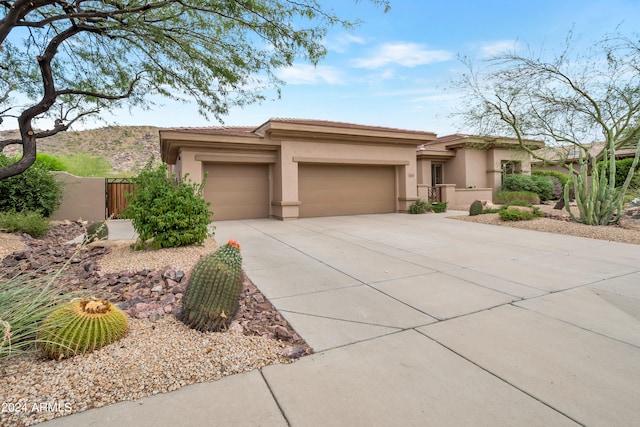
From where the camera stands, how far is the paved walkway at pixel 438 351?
6.77ft

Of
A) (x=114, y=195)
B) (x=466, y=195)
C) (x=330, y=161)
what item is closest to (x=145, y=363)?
(x=330, y=161)

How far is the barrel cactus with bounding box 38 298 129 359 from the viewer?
8.36 ft

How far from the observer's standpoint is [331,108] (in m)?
17.0

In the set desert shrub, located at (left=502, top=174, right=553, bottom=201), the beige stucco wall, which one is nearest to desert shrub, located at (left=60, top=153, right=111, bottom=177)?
the beige stucco wall

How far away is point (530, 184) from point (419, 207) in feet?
29.9

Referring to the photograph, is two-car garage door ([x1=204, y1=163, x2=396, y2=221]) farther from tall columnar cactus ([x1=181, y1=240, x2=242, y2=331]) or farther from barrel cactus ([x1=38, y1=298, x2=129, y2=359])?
barrel cactus ([x1=38, y1=298, x2=129, y2=359])

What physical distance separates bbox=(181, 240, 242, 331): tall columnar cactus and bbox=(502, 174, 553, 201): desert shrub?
20578 mm

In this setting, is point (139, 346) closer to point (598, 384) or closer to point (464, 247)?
point (598, 384)

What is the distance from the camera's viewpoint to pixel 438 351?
282 centimetres

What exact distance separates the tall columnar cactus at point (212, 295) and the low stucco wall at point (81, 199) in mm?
13772

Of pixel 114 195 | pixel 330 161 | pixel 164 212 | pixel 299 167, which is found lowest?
pixel 164 212

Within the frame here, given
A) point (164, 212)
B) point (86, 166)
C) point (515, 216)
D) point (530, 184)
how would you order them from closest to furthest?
point (164, 212), point (515, 216), point (530, 184), point (86, 166)

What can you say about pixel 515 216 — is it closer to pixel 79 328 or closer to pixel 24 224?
pixel 79 328

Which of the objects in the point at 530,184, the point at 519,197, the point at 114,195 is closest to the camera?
the point at 114,195
